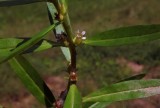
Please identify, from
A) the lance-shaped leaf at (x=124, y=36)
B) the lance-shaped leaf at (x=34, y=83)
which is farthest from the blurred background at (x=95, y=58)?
the lance-shaped leaf at (x=124, y=36)

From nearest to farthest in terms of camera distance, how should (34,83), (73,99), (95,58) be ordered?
(73,99)
(34,83)
(95,58)

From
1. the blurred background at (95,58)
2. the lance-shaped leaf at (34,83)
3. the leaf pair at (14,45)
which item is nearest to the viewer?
the leaf pair at (14,45)

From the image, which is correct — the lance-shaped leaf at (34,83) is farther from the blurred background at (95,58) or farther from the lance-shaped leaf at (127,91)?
the blurred background at (95,58)

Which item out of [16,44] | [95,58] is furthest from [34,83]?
[95,58]

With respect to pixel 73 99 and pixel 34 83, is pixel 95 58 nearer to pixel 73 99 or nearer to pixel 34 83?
pixel 34 83

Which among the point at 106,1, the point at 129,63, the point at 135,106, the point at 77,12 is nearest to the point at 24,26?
the point at 77,12

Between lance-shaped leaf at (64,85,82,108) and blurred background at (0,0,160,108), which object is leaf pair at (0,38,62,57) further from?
blurred background at (0,0,160,108)

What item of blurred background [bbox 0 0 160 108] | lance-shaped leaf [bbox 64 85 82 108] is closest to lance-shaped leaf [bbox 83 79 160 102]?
lance-shaped leaf [bbox 64 85 82 108]
